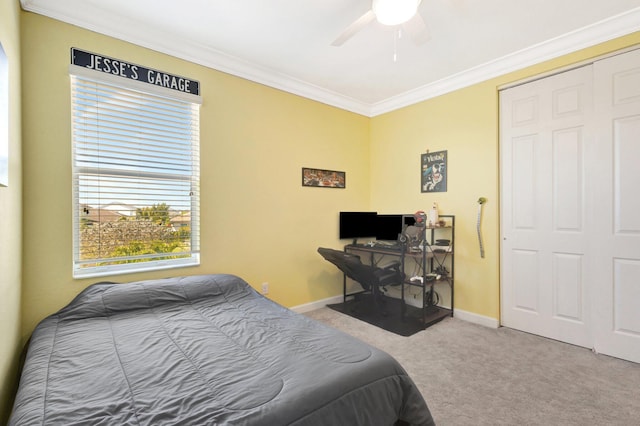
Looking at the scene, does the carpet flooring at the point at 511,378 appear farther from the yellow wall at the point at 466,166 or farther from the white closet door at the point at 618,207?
the yellow wall at the point at 466,166

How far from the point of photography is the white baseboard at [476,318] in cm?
321

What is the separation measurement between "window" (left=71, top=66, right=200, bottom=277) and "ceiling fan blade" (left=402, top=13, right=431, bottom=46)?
75.3 inches

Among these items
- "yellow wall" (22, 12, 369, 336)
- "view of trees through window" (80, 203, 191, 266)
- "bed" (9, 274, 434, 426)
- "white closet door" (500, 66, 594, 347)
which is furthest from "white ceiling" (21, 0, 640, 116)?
"bed" (9, 274, 434, 426)

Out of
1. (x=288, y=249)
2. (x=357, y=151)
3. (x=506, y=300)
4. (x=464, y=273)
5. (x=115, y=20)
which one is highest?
(x=115, y=20)

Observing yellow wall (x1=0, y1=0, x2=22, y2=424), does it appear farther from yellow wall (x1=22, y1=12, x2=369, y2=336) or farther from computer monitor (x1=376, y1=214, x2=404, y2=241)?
computer monitor (x1=376, y1=214, x2=404, y2=241)

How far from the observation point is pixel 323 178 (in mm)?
3902

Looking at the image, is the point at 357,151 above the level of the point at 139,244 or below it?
above

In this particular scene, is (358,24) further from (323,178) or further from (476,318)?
(476,318)

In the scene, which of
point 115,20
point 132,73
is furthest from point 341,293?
point 115,20

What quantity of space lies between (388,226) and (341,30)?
7.51ft

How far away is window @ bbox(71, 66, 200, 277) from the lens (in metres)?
2.37

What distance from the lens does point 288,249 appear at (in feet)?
11.7

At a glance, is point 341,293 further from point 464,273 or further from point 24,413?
point 24,413

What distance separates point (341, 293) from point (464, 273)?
1.54 meters
